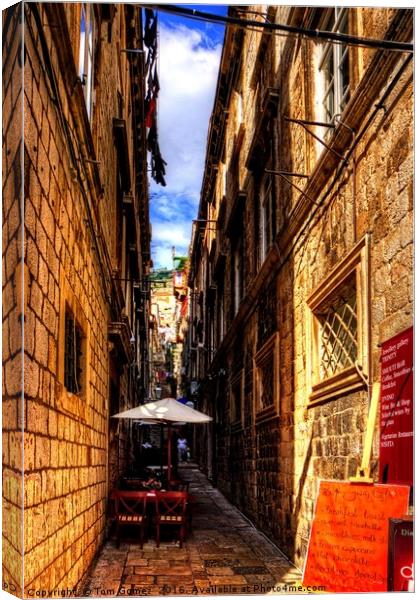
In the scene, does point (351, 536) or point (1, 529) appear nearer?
point (1, 529)

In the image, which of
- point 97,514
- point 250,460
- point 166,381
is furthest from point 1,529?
point 166,381

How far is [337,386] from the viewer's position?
6.46m

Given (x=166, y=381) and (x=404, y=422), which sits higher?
(x=404, y=422)

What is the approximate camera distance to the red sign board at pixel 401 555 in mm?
4113

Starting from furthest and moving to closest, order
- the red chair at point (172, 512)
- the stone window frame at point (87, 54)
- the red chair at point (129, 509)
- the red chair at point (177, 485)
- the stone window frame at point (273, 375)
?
the red chair at point (177, 485) → the stone window frame at point (273, 375) → the red chair at point (172, 512) → the red chair at point (129, 509) → the stone window frame at point (87, 54)

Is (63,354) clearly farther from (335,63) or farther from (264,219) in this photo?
(264,219)

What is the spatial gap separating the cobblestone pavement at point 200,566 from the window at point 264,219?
14.8 ft

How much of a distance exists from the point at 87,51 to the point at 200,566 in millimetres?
Answer: 5738

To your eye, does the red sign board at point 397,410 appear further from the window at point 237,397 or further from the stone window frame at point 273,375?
the window at point 237,397

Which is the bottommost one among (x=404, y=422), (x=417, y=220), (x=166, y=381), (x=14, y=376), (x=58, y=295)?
(x=166, y=381)

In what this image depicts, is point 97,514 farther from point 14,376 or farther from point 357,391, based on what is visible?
point 14,376

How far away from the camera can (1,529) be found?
12.2 feet

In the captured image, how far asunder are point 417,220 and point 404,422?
1.35 m

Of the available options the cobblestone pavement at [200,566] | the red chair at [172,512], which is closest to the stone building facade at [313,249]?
the cobblestone pavement at [200,566]
